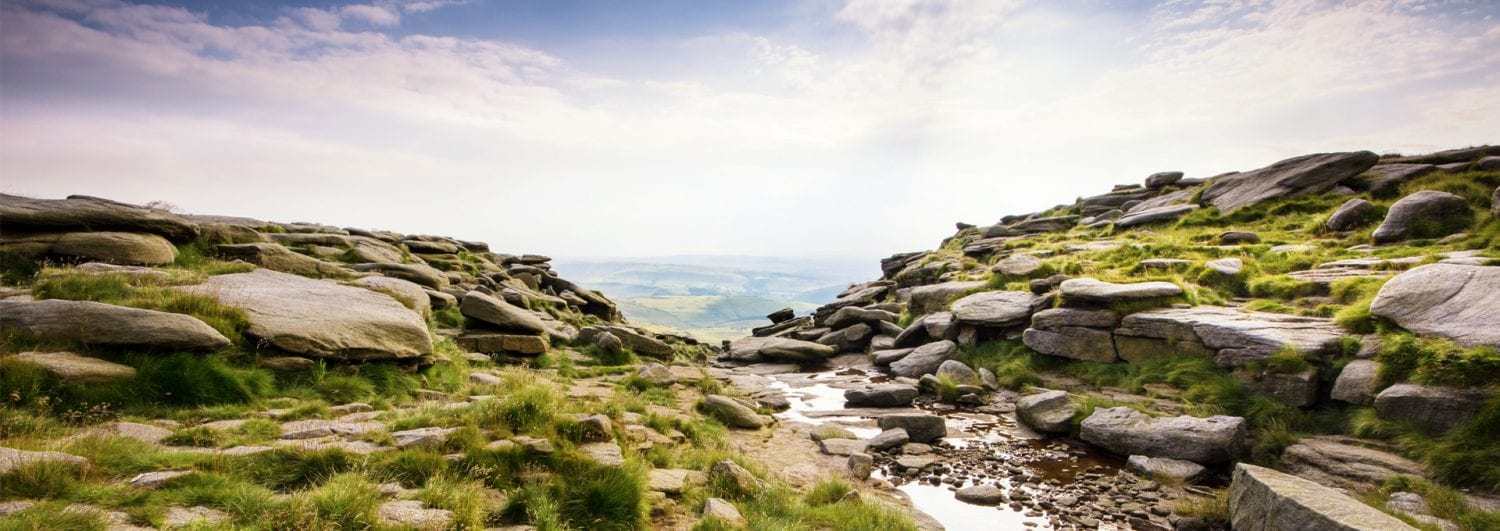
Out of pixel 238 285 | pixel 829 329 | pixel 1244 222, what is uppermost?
pixel 1244 222

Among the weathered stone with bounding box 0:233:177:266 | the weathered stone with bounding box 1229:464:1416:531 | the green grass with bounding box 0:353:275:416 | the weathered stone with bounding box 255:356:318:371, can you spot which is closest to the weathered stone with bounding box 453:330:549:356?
the weathered stone with bounding box 255:356:318:371

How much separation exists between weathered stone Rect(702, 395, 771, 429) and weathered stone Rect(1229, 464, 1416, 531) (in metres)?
11.1

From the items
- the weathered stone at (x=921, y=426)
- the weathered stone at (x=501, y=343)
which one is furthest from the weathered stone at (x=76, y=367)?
the weathered stone at (x=921, y=426)

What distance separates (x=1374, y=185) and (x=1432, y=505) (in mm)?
28511

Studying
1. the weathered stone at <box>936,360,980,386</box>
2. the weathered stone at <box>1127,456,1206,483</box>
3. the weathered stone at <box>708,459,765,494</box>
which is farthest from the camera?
the weathered stone at <box>936,360,980,386</box>

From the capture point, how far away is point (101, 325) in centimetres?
1037

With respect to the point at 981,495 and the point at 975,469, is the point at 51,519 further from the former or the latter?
the point at 975,469

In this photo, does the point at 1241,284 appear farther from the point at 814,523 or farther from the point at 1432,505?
the point at 814,523

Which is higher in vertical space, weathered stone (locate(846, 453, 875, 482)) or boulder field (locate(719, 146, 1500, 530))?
boulder field (locate(719, 146, 1500, 530))

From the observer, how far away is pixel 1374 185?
1124 inches

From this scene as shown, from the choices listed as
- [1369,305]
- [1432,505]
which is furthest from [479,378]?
[1369,305]

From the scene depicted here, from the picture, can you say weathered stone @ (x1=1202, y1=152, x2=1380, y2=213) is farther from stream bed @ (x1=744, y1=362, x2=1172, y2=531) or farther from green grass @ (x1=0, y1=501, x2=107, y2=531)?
green grass @ (x1=0, y1=501, x2=107, y2=531)

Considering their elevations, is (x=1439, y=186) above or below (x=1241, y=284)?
above

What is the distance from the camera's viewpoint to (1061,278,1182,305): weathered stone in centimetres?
1969
